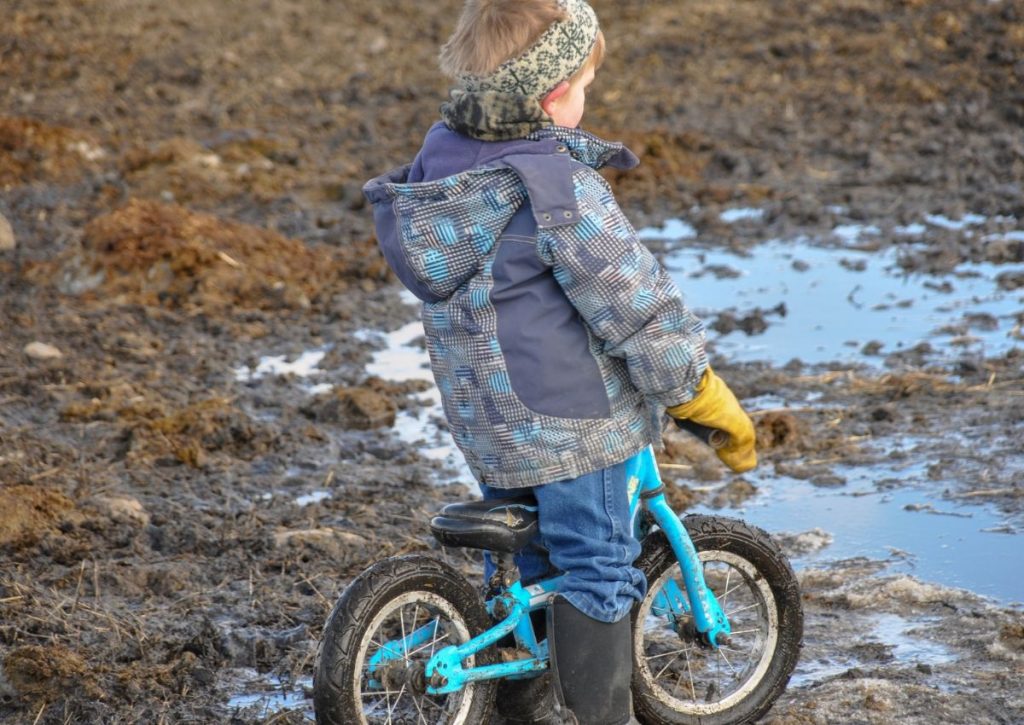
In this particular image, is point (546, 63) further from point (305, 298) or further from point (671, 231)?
point (671, 231)

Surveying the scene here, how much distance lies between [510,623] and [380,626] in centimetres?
30

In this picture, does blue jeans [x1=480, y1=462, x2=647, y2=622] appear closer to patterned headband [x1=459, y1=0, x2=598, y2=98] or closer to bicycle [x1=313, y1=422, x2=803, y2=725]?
bicycle [x1=313, y1=422, x2=803, y2=725]

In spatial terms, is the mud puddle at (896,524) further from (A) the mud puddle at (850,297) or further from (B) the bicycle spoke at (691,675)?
(A) the mud puddle at (850,297)

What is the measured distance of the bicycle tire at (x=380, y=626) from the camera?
9.91 feet

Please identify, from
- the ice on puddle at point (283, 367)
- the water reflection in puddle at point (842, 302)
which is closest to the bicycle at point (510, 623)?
the water reflection in puddle at point (842, 302)

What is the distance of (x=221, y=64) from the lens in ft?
46.0

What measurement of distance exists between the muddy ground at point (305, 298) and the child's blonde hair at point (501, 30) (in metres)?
1.82

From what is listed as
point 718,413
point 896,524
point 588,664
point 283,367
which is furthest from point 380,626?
point 283,367

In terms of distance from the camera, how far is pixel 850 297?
7391 mm

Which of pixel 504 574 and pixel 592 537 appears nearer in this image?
pixel 592 537

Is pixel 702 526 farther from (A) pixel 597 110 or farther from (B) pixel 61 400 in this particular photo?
(A) pixel 597 110

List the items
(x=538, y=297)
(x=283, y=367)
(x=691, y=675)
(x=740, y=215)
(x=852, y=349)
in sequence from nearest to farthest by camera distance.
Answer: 1. (x=538, y=297)
2. (x=691, y=675)
3. (x=852, y=349)
4. (x=283, y=367)
5. (x=740, y=215)

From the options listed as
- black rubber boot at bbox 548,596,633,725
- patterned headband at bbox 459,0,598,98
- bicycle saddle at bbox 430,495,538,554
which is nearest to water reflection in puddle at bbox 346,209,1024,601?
black rubber boot at bbox 548,596,633,725

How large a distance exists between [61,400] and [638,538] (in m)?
3.72
